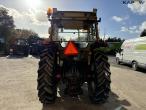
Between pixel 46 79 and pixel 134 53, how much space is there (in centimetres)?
1358

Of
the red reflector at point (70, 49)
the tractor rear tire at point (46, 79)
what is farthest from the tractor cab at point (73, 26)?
the red reflector at point (70, 49)

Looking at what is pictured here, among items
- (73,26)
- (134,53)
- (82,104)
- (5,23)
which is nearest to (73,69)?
(82,104)

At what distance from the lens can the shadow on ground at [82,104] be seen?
7.29 m

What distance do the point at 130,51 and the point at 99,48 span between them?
45.3ft

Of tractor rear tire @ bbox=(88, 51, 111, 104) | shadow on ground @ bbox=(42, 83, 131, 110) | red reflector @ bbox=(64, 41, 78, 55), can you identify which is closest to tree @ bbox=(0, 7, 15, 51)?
shadow on ground @ bbox=(42, 83, 131, 110)

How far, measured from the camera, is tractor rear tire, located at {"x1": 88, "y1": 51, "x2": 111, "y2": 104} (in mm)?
7539

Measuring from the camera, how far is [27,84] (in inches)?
429

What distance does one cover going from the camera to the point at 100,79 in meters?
7.54

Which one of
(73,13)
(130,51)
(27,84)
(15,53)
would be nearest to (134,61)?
(130,51)

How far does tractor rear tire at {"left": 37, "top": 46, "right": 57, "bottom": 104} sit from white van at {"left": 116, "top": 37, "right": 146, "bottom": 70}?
1143cm

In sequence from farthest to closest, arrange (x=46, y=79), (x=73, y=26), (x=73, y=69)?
(x=73, y=26), (x=73, y=69), (x=46, y=79)

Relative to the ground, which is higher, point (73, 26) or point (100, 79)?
point (73, 26)

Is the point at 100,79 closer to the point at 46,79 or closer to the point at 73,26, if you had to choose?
the point at 46,79

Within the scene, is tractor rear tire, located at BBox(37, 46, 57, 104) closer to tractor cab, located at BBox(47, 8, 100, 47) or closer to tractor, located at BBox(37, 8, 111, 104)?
tractor, located at BBox(37, 8, 111, 104)
